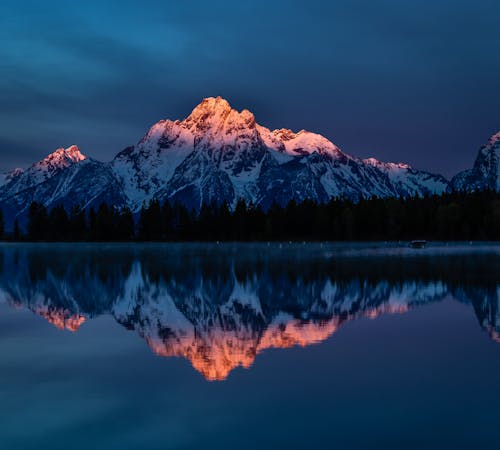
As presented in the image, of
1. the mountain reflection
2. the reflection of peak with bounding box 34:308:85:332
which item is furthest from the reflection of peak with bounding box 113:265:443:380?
the reflection of peak with bounding box 34:308:85:332

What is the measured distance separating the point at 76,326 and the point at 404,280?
3276cm

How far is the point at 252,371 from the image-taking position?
23.6 meters

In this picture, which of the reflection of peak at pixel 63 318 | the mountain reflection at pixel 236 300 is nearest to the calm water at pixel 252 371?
the reflection of peak at pixel 63 318

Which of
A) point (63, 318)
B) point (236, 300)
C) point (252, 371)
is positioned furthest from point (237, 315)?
point (252, 371)

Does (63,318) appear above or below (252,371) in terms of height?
above

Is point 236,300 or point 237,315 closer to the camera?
point 237,315

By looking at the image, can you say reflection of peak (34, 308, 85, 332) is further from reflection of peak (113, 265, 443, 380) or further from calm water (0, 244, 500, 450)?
reflection of peak (113, 265, 443, 380)

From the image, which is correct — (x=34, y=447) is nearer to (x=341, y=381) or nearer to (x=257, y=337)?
(x=341, y=381)

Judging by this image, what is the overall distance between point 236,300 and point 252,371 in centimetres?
2265

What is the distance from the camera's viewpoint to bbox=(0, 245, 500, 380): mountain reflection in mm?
30141

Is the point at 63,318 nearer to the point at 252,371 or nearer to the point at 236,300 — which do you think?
the point at 236,300

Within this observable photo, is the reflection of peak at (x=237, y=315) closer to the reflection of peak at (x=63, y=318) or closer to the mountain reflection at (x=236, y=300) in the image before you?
the mountain reflection at (x=236, y=300)

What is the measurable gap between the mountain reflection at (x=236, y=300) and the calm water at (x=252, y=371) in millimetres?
194

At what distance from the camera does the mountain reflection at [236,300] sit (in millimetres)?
30141
